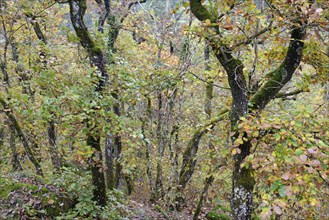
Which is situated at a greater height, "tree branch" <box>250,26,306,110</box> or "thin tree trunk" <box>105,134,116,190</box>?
"tree branch" <box>250,26,306,110</box>

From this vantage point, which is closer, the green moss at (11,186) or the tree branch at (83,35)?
the tree branch at (83,35)

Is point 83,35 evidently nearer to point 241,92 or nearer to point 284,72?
point 241,92

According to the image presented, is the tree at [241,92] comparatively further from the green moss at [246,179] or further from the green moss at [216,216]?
the green moss at [216,216]

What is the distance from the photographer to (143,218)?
8492 millimetres

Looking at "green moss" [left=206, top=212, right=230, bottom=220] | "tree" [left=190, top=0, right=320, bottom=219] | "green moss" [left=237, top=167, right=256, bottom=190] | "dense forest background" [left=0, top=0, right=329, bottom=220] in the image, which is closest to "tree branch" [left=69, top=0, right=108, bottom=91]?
"dense forest background" [left=0, top=0, right=329, bottom=220]

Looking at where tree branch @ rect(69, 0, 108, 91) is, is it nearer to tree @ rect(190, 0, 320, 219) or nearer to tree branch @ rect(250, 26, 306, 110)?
tree @ rect(190, 0, 320, 219)

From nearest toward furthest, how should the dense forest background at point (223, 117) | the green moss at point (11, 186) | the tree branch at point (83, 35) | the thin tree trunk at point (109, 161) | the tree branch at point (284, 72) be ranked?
the dense forest background at point (223, 117) < the tree branch at point (284, 72) < the tree branch at point (83, 35) < the green moss at point (11, 186) < the thin tree trunk at point (109, 161)

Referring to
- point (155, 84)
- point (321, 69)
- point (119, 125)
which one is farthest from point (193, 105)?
→ point (119, 125)

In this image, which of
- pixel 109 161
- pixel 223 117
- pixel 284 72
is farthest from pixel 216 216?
pixel 284 72

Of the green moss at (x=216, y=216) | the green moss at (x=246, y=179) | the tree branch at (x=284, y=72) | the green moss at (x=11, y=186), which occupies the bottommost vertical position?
the green moss at (x=216, y=216)

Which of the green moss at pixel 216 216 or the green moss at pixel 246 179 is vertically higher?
the green moss at pixel 246 179

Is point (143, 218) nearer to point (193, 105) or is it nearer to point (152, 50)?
point (193, 105)

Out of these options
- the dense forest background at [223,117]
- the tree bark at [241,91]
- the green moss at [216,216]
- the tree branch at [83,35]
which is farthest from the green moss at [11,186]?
the green moss at [216,216]

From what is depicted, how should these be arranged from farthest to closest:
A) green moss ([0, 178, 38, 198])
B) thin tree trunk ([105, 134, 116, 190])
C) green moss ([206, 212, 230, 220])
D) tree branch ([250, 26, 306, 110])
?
green moss ([206, 212, 230, 220])
thin tree trunk ([105, 134, 116, 190])
green moss ([0, 178, 38, 198])
tree branch ([250, 26, 306, 110])
